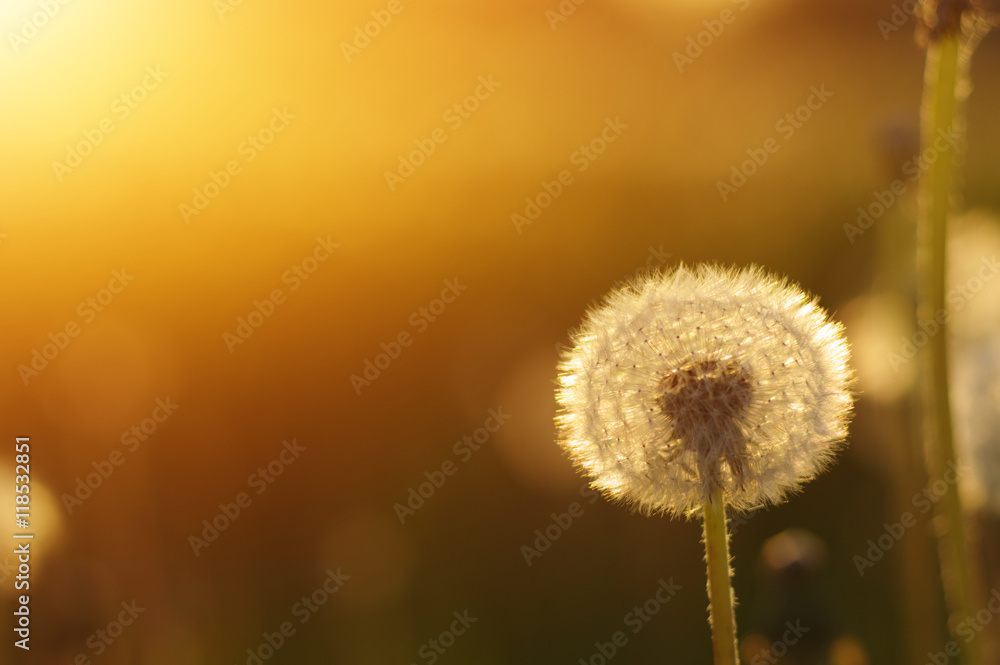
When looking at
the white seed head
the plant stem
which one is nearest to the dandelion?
the white seed head

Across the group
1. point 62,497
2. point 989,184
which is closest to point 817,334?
point 62,497

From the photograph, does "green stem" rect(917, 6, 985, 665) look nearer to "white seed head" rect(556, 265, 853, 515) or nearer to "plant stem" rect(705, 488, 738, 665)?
"white seed head" rect(556, 265, 853, 515)

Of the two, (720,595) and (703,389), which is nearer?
(720,595)

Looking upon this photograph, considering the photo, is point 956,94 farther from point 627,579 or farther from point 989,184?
point 989,184

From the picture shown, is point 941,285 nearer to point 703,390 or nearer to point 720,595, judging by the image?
point 703,390

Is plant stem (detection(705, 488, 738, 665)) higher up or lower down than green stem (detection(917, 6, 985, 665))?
lower down

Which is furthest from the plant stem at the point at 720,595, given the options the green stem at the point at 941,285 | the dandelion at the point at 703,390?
the green stem at the point at 941,285

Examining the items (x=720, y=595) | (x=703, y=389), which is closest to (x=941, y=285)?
(x=703, y=389)

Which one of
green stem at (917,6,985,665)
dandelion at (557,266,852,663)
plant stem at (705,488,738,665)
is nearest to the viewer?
plant stem at (705,488,738,665)
